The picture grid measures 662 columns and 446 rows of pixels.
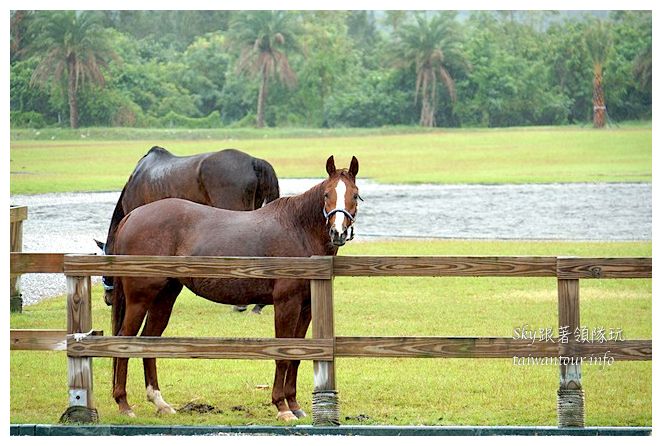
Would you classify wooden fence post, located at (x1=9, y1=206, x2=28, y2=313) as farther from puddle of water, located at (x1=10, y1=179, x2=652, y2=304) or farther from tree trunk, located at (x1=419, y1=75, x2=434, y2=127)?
tree trunk, located at (x1=419, y1=75, x2=434, y2=127)

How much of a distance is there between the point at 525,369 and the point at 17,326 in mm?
5355

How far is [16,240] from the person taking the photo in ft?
40.3

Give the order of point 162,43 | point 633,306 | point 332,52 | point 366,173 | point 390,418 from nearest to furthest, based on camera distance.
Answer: point 390,418 < point 633,306 < point 366,173 < point 162,43 < point 332,52

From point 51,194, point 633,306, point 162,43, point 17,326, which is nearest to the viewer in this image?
point 17,326

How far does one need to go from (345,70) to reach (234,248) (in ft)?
117

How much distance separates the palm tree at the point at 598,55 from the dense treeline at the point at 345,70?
48 mm

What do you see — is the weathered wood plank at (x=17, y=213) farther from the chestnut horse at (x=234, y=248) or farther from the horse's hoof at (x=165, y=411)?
the horse's hoof at (x=165, y=411)

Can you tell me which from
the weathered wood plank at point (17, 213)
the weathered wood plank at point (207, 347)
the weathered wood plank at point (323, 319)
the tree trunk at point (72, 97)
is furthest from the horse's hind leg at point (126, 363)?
the tree trunk at point (72, 97)

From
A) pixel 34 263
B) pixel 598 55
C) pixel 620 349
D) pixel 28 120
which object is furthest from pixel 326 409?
pixel 598 55

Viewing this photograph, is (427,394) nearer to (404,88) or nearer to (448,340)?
(448,340)

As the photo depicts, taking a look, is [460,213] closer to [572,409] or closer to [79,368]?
[572,409]

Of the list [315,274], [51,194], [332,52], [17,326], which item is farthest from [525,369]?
[332,52]

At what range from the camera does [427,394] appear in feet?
28.0

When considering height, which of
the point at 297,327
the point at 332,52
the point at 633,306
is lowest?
the point at 633,306
